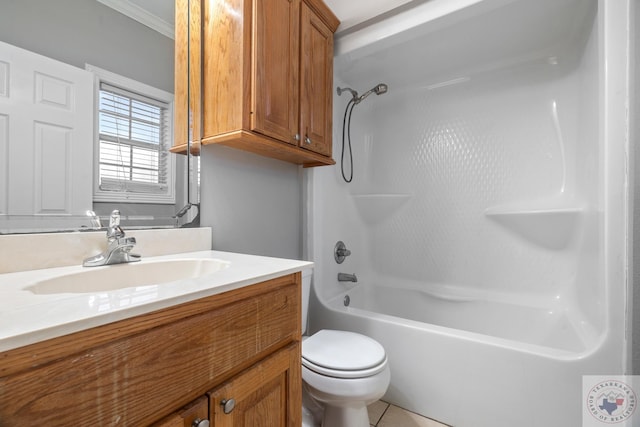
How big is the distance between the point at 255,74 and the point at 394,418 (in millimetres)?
1640

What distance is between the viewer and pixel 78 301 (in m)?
0.46

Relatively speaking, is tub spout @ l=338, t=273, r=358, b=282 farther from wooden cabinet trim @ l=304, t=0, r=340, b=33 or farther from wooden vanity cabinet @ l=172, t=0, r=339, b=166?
wooden cabinet trim @ l=304, t=0, r=340, b=33

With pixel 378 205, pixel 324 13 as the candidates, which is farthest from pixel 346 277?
pixel 324 13

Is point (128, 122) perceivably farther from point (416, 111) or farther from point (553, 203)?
point (553, 203)

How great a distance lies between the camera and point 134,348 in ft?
1.45

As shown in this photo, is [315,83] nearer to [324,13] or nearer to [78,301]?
[324,13]

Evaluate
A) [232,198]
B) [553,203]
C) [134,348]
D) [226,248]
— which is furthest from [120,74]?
[553,203]

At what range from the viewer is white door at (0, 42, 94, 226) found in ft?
2.40

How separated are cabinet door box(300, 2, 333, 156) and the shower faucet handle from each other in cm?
68

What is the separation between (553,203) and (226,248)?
196cm

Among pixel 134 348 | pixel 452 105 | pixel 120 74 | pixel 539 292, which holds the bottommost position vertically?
pixel 539 292

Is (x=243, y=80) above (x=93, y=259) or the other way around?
above

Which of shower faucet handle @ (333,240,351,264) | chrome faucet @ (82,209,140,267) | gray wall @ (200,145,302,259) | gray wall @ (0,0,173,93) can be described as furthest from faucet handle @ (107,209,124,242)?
shower faucet handle @ (333,240,351,264)
